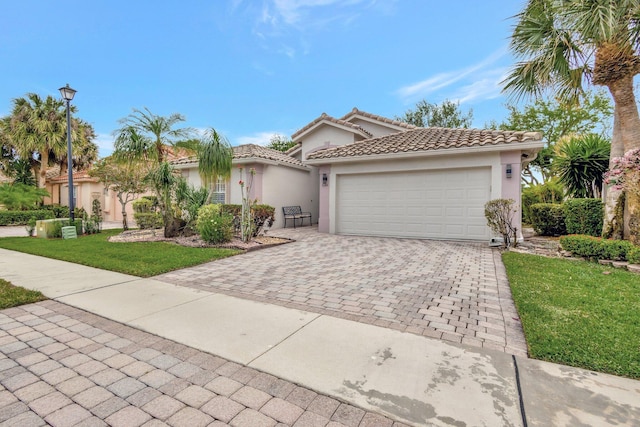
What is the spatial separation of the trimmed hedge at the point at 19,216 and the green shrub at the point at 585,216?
25.4 metres

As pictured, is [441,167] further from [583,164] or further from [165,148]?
[165,148]

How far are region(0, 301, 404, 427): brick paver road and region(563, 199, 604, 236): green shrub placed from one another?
9776 mm

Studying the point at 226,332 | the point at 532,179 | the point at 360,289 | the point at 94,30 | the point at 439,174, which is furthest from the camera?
the point at 532,179

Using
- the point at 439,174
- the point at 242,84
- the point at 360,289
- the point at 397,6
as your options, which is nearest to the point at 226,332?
the point at 360,289

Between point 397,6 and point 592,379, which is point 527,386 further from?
point 397,6

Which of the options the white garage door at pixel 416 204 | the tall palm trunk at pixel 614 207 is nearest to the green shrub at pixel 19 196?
the white garage door at pixel 416 204

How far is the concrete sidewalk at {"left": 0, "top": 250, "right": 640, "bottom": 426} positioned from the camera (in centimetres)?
199

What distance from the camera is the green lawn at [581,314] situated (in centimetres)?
267

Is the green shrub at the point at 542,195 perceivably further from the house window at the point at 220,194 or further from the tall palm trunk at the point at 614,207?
the house window at the point at 220,194

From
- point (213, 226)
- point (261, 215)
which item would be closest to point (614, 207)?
point (261, 215)

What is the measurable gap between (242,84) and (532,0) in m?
13.6

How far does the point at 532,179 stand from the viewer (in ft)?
82.6

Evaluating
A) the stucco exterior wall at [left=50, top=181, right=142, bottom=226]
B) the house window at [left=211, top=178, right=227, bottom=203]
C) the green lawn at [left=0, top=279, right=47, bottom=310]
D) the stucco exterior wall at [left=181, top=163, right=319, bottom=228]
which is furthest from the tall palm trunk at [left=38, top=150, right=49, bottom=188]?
the green lawn at [left=0, top=279, right=47, bottom=310]

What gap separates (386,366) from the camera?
99.1 inches
